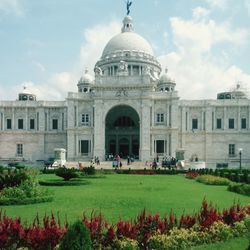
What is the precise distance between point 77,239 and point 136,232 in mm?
2696

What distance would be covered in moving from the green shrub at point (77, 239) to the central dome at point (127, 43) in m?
61.5

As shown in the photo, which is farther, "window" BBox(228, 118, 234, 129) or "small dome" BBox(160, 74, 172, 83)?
"small dome" BBox(160, 74, 172, 83)

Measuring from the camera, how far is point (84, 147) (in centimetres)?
5488

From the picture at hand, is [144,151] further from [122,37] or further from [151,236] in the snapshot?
[151,236]

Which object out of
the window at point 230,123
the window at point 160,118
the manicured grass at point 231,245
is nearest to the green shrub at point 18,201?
the manicured grass at point 231,245

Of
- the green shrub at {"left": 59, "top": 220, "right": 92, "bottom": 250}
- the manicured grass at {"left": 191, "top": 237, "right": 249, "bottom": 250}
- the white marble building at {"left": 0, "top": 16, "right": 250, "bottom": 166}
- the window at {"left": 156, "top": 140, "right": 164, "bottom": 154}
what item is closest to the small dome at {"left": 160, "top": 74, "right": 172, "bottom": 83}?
the white marble building at {"left": 0, "top": 16, "right": 250, "bottom": 166}

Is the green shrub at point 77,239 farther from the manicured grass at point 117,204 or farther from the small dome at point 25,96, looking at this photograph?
the small dome at point 25,96

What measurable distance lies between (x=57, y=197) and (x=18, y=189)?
1.87 m

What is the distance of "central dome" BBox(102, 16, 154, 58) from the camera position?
221 ft

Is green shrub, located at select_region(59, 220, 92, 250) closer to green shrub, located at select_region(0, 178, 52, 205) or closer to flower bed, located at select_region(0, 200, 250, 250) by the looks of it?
flower bed, located at select_region(0, 200, 250, 250)

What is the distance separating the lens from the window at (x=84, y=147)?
54.7 meters

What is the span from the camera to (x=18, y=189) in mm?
16156

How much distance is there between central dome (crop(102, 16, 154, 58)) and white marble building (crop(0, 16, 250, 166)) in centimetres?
944

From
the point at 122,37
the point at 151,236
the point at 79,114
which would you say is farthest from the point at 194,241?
the point at 122,37
